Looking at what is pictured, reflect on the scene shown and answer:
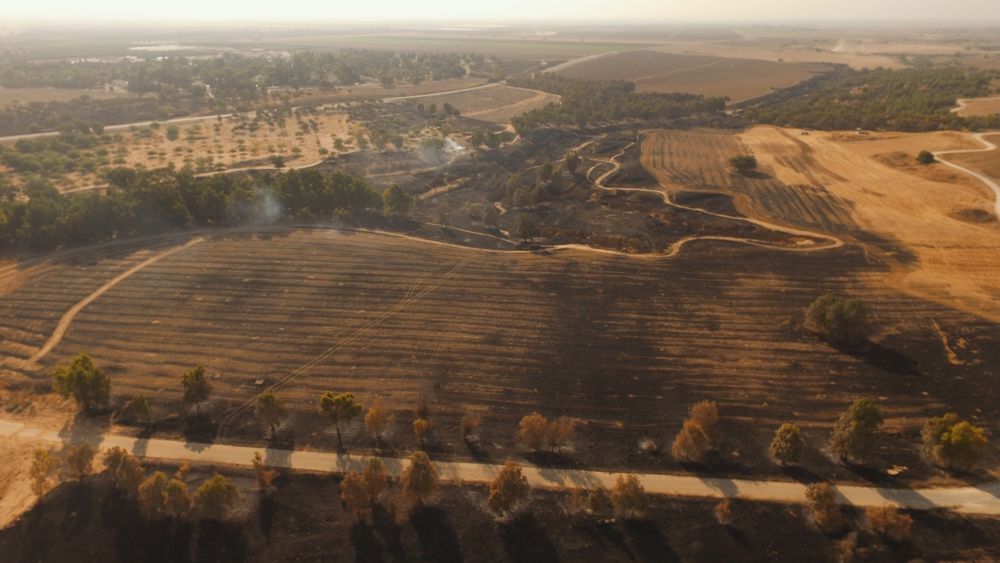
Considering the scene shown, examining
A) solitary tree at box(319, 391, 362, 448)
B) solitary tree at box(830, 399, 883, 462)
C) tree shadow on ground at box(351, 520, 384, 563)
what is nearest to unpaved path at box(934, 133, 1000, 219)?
solitary tree at box(830, 399, 883, 462)

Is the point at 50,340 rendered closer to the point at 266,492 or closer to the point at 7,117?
the point at 266,492

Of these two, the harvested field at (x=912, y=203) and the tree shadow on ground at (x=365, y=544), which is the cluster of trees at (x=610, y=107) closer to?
the harvested field at (x=912, y=203)

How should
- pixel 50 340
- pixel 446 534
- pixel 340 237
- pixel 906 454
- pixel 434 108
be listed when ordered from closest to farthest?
pixel 446 534, pixel 906 454, pixel 50 340, pixel 340 237, pixel 434 108

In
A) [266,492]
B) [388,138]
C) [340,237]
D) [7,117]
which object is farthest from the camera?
[7,117]

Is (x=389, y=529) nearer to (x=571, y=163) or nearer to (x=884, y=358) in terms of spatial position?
(x=884, y=358)

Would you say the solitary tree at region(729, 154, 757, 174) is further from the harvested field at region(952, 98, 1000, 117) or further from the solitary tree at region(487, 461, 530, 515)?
the solitary tree at region(487, 461, 530, 515)

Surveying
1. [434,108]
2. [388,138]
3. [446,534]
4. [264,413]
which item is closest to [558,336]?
[446,534]
